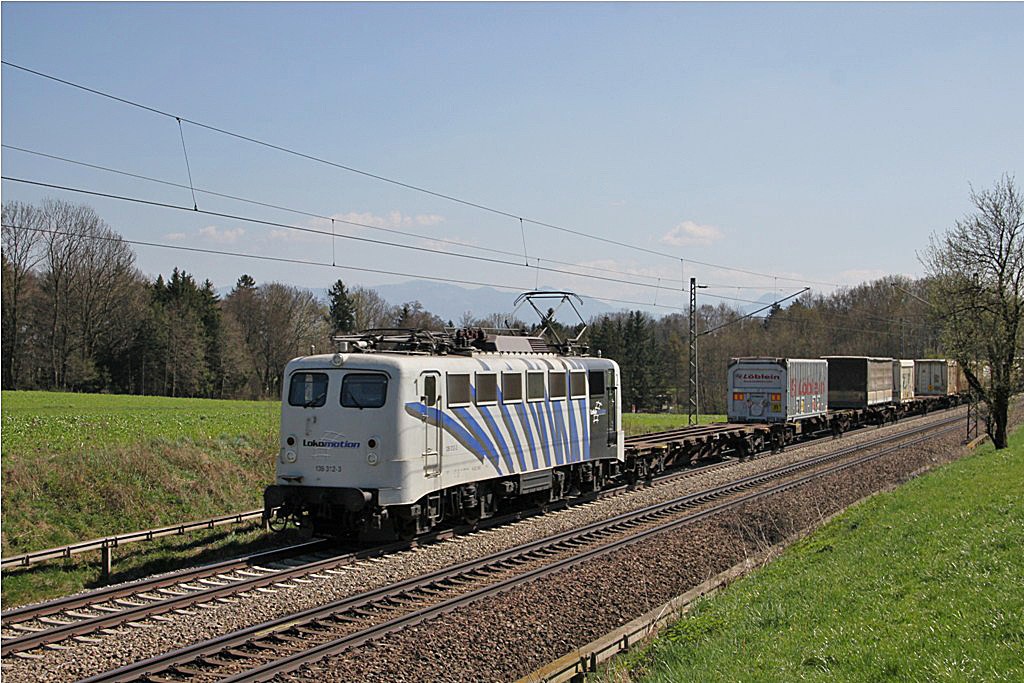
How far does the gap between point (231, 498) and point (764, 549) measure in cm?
1190

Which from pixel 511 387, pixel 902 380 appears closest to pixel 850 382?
pixel 902 380

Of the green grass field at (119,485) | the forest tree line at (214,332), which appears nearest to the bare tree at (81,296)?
the forest tree line at (214,332)

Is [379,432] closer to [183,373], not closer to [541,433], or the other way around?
[541,433]

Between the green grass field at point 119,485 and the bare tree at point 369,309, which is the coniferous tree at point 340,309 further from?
the green grass field at point 119,485

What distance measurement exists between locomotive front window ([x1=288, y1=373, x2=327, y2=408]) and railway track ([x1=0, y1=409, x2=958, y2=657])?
247 centimetres

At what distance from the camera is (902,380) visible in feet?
169

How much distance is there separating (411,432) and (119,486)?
7.49 m

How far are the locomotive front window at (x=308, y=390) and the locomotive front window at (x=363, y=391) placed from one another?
417 mm

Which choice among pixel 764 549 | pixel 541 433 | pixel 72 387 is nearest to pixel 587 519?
pixel 541 433

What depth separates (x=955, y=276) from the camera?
33.1 meters

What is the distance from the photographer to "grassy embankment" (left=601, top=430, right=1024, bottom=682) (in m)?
8.01

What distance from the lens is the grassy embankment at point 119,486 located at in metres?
16.4

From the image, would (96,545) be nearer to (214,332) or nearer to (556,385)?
(556,385)

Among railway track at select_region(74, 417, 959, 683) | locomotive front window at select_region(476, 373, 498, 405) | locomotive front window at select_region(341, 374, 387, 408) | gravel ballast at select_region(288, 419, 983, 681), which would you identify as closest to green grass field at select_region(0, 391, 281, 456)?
locomotive front window at select_region(341, 374, 387, 408)
